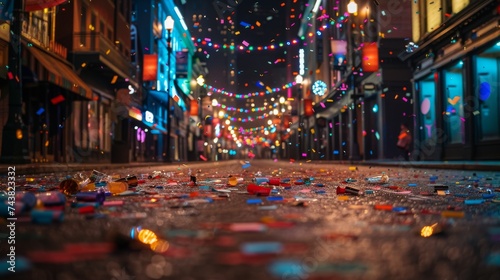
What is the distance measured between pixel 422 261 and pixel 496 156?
1811 centimetres

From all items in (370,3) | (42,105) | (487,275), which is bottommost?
(487,275)

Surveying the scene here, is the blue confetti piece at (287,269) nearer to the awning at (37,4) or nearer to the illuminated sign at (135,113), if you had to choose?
the awning at (37,4)

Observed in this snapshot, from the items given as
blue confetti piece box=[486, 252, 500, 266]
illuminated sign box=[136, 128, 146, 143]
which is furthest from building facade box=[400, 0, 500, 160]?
illuminated sign box=[136, 128, 146, 143]

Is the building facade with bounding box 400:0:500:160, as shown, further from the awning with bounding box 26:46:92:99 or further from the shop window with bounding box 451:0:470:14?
the awning with bounding box 26:46:92:99

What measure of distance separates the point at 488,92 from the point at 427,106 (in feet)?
21.8

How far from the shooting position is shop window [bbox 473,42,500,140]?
1823cm

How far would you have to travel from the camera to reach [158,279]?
134 cm

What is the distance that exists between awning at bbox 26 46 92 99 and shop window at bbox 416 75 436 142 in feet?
54.6

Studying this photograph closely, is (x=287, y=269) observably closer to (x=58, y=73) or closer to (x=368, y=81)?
(x=58, y=73)

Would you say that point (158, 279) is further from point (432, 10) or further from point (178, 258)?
point (432, 10)

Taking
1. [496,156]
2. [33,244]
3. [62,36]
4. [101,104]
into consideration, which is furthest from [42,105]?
[33,244]

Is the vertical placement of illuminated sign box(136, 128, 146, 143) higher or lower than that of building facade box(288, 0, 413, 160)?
lower

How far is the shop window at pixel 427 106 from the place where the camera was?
24881 millimetres

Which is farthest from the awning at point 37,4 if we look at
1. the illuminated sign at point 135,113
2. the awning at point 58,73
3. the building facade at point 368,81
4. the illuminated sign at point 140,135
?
the illuminated sign at point 140,135
